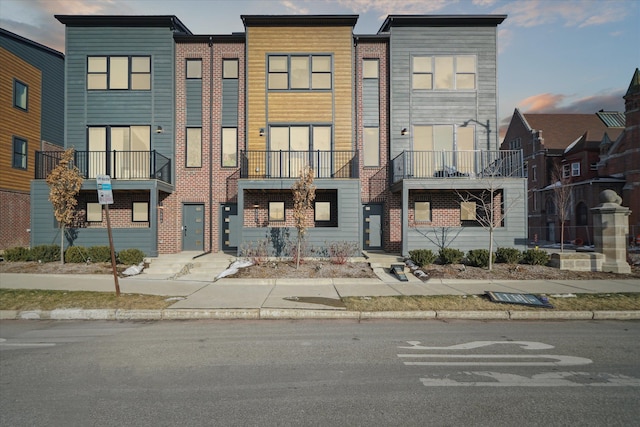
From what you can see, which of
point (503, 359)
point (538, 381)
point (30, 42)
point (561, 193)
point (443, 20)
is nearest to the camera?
point (538, 381)

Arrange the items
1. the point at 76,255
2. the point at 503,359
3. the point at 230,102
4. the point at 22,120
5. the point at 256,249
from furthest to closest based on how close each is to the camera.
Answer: the point at 22,120, the point at 230,102, the point at 256,249, the point at 76,255, the point at 503,359

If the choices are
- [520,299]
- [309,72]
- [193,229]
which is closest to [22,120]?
[193,229]

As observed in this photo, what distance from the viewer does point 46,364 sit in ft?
16.7

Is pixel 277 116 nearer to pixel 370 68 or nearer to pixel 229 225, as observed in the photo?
pixel 370 68

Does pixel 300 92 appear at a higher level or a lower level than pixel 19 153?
higher

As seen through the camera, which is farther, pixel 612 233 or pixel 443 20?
pixel 443 20

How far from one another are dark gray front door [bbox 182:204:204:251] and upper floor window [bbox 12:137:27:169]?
1246 centimetres

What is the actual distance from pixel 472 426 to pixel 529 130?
147 ft

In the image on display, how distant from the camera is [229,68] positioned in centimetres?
1738

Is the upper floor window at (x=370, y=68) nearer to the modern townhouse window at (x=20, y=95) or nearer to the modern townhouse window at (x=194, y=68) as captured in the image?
the modern townhouse window at (x=194, y=68)

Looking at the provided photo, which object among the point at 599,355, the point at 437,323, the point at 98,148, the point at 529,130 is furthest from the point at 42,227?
the point at 529,130

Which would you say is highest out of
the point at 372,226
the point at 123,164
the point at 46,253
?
the point at 123,164

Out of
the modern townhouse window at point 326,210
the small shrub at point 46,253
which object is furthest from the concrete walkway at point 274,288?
the modern townhouse window at point 326,210

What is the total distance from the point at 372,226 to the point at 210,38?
39.8 ft
